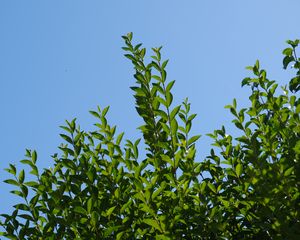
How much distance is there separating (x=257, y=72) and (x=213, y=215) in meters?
1.87

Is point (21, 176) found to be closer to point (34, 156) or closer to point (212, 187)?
point (34, 156)

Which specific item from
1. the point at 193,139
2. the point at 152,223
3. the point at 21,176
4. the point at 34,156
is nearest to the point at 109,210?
the point at 152,223

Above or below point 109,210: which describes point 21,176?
above

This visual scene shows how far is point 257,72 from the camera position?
499cm

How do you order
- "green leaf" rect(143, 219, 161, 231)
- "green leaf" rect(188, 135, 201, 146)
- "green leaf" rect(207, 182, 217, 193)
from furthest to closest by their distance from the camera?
"green leaf" rect(188, 135, 201, 146) < "green leaf" rect(207, 182, 217, 193) < "green leaf" rect(143, 219, 161, 231)

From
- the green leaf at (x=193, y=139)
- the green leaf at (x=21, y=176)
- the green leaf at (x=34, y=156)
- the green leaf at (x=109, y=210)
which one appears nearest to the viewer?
the green leaf at (x=109, y=210)

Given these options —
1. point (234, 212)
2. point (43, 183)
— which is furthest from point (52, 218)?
point (234, 212)

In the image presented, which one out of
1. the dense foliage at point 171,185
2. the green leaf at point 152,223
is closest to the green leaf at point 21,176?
the dense foliage at point 171,185

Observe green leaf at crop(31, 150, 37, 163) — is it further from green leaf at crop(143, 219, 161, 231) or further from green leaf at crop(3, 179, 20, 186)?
green leaf at crop(143, 219, 161, 231)

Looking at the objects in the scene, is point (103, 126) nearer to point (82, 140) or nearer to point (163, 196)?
point (82, 140)

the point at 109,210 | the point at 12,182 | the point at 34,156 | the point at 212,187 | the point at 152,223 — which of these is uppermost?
the point at 34,156

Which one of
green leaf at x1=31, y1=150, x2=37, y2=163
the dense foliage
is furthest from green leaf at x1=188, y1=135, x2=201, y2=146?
green leaf at x1=31, y1=150, x2=37, y2=163

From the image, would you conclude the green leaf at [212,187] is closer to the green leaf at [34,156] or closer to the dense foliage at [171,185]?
the dense foliage at [171,185]

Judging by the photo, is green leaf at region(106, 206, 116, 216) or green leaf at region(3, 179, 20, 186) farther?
green leaf at region(3, 179, 20, 186)
